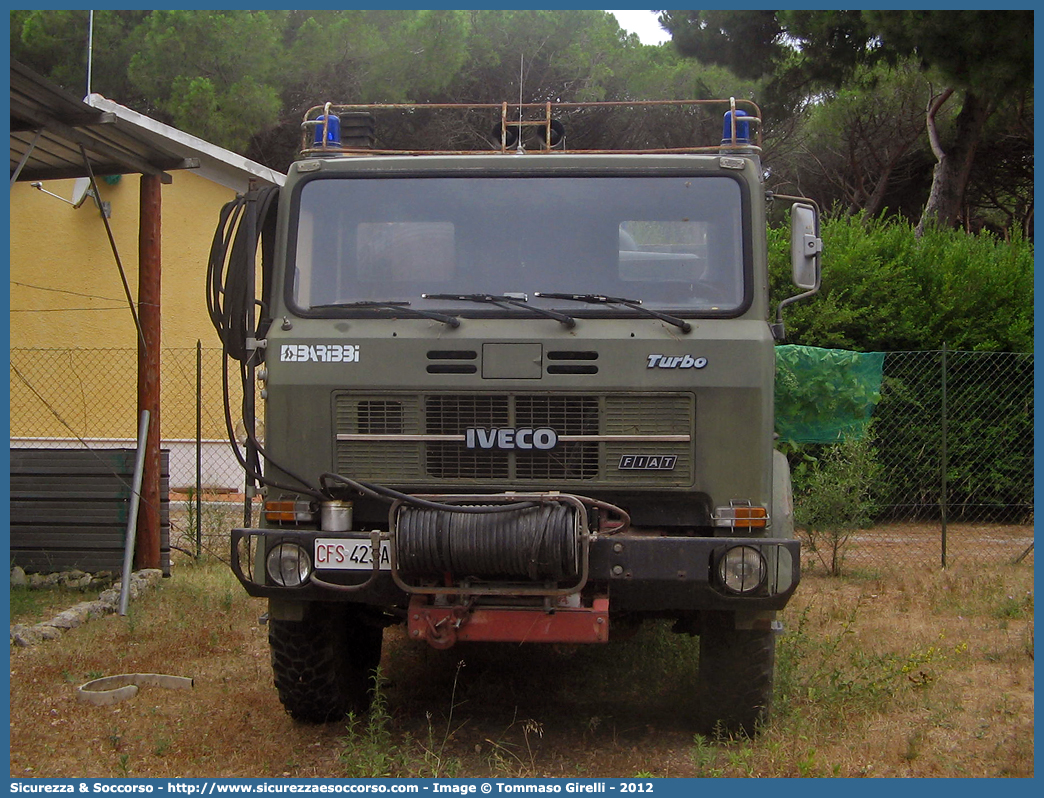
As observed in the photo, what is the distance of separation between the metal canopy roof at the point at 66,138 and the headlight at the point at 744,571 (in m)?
4.47

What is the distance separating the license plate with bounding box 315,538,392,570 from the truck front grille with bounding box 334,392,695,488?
13.1 inches

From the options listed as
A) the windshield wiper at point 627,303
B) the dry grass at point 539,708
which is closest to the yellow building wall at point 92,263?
the dry grass at point 539,708

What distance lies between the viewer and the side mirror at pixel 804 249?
5.14m

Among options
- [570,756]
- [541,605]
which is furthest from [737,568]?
[570,756]

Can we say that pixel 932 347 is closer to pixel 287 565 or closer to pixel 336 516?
pixel 336 516

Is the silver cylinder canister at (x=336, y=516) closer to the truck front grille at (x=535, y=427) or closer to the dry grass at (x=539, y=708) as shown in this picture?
the truck front grille at (x=535, y=427)

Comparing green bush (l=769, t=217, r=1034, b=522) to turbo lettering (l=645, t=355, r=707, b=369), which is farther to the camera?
green bush (l=769, t=217, r=1034, b=522)

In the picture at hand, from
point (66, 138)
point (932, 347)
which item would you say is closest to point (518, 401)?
point (66, 138)

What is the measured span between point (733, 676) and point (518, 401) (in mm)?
1567

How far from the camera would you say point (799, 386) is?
404 inches

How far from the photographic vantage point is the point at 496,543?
4.41 meters

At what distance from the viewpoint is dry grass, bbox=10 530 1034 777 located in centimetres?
480

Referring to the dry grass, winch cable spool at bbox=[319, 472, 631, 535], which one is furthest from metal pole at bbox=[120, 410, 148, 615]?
winch cable spool at bbox=[319, 472, 631, 535]

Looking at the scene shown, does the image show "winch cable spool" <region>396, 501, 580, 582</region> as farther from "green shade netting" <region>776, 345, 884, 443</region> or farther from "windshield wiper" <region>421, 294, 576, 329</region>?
"green shade netting" <region>776, 345, 884, 443</region>
